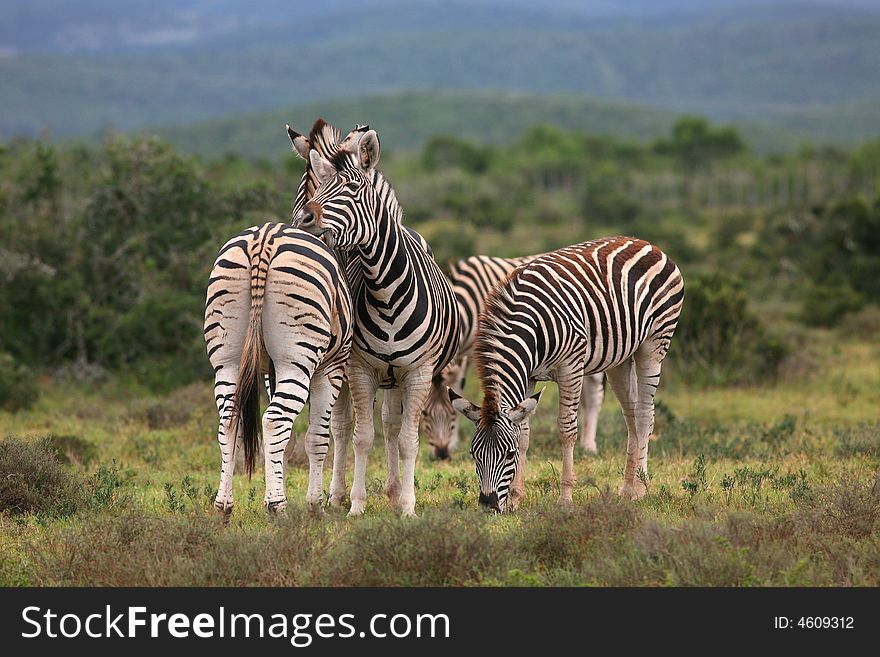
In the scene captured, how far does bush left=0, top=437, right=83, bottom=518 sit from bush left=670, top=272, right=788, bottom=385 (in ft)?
34.6

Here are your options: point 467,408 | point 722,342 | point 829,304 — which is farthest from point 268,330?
point 829,304

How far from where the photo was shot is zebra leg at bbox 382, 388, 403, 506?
27.8 feet

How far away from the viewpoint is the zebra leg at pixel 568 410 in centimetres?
858

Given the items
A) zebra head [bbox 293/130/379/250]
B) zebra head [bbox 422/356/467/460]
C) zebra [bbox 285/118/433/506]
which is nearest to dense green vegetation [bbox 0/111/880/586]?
zebra head [bbox 422/356/467/460]

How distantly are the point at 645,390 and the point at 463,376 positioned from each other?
374cm

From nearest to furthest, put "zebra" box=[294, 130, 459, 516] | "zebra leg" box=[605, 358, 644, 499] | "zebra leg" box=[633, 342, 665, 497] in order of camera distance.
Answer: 1. "zebra" box=[294, 130, 459, 516]
2. "zebra leg" box=[605, 358, 644, 499]
3. "zebra leg" box=[633, 342, 665, 497]

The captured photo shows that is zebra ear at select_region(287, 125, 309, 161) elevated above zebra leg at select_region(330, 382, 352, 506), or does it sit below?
above

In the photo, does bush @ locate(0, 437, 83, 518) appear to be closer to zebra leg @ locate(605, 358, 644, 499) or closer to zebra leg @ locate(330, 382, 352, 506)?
zebra leg @ locate(330, 382, 352, 506)

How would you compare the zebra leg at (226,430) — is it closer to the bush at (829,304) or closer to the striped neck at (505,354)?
the striped neck at (505,354)

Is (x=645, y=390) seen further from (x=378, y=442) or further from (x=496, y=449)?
(x=378, y=442)

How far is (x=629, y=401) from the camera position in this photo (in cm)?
945

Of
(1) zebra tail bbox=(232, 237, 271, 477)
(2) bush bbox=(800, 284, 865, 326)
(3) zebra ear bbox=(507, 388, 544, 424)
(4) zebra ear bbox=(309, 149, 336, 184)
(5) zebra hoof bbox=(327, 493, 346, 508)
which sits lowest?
(5) zebra hoof bbox=(327, 493, 346, 508)

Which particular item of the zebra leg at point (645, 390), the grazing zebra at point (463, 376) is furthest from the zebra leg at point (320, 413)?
the grazing zebra at point (463, 376)

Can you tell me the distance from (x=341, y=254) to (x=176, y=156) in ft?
34.4
